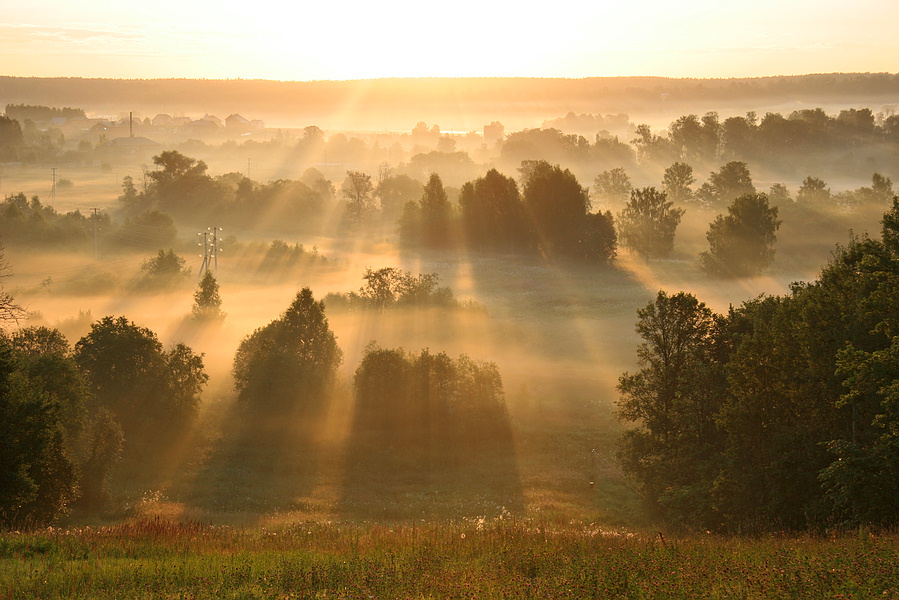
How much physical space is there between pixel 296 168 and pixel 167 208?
263 feet

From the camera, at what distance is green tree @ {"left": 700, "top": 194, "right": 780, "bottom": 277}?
7656 cm

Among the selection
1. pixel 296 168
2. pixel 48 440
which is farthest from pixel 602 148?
pixel 48 440

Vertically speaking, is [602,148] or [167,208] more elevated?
[602,148]

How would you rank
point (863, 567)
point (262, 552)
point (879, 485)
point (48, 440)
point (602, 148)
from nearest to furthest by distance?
point (863, 567), point (262, 552), point (879, 485), point (48, 440), point (602, 148)

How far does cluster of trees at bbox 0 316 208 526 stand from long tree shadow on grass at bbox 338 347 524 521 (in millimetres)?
8396

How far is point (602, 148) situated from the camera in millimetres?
175500

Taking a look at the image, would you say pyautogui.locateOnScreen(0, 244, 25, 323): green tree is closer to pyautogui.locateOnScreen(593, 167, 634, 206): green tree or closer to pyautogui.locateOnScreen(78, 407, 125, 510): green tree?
pyautogui.locateOnScreen(78, 407, 125, 510): green tree

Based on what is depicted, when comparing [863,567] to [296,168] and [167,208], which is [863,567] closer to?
[167,208]

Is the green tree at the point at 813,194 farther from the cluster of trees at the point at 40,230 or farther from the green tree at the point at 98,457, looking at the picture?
the green tree at the point at 98,457

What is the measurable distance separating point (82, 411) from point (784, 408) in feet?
79.3

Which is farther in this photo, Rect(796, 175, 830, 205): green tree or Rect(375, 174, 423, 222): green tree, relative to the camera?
Rect(375, 174, 423, 222): green tree

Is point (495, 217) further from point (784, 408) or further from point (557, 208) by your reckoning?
point (784, 408)

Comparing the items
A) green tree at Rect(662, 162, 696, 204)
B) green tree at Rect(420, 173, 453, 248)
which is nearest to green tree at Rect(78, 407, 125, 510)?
green tree at Rect(420, 173, 453, 248)

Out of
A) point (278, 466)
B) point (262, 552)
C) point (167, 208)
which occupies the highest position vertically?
point (167, 208)
